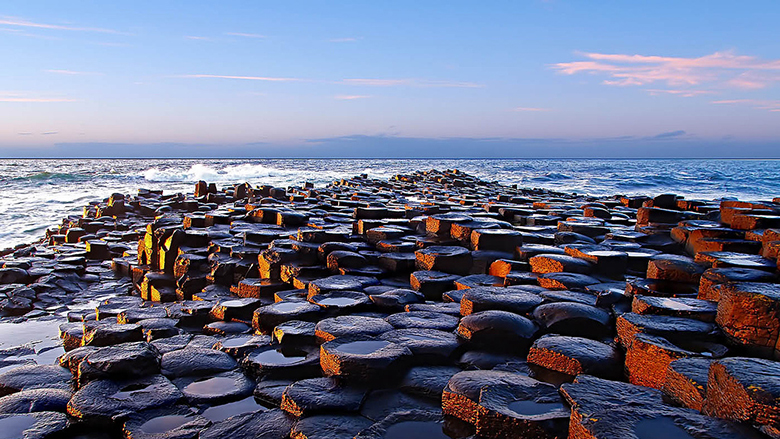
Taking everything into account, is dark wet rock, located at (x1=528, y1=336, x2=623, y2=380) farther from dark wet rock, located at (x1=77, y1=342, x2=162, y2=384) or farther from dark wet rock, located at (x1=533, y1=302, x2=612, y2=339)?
dark wet rock, located at (x1=77, y1=342, x2=162, y2=384)

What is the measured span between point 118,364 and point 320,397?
1259 mm

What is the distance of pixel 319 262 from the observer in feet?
16.9

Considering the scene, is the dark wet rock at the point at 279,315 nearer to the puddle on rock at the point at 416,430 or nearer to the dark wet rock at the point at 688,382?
the puddle on rock at the point at 416,430

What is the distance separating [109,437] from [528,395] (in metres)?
2.02

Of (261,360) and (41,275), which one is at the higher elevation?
(261,360)

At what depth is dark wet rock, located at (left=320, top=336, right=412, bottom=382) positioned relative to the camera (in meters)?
2.55

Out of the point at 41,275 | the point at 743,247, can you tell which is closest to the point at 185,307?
the point at 41,275

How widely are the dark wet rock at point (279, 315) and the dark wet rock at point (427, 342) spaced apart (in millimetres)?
→ 768

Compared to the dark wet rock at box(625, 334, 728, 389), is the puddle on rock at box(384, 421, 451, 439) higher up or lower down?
lower down

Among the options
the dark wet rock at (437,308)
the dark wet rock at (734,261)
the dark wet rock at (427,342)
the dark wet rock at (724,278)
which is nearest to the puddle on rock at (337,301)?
the dark wet rock at (437,308)

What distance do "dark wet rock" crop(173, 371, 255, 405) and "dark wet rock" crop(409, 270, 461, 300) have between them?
6.15ft

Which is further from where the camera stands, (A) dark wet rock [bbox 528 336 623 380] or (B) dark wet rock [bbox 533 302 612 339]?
(B) dark wet rock [bbox 533 302 612 339]

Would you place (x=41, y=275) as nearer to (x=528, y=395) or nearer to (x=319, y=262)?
(x=319, y=262)

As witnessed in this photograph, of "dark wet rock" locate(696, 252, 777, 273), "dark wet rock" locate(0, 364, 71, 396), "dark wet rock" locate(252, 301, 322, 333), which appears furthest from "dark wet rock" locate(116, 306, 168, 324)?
"dark wet rock" locate(696, 252, 777, 273)
